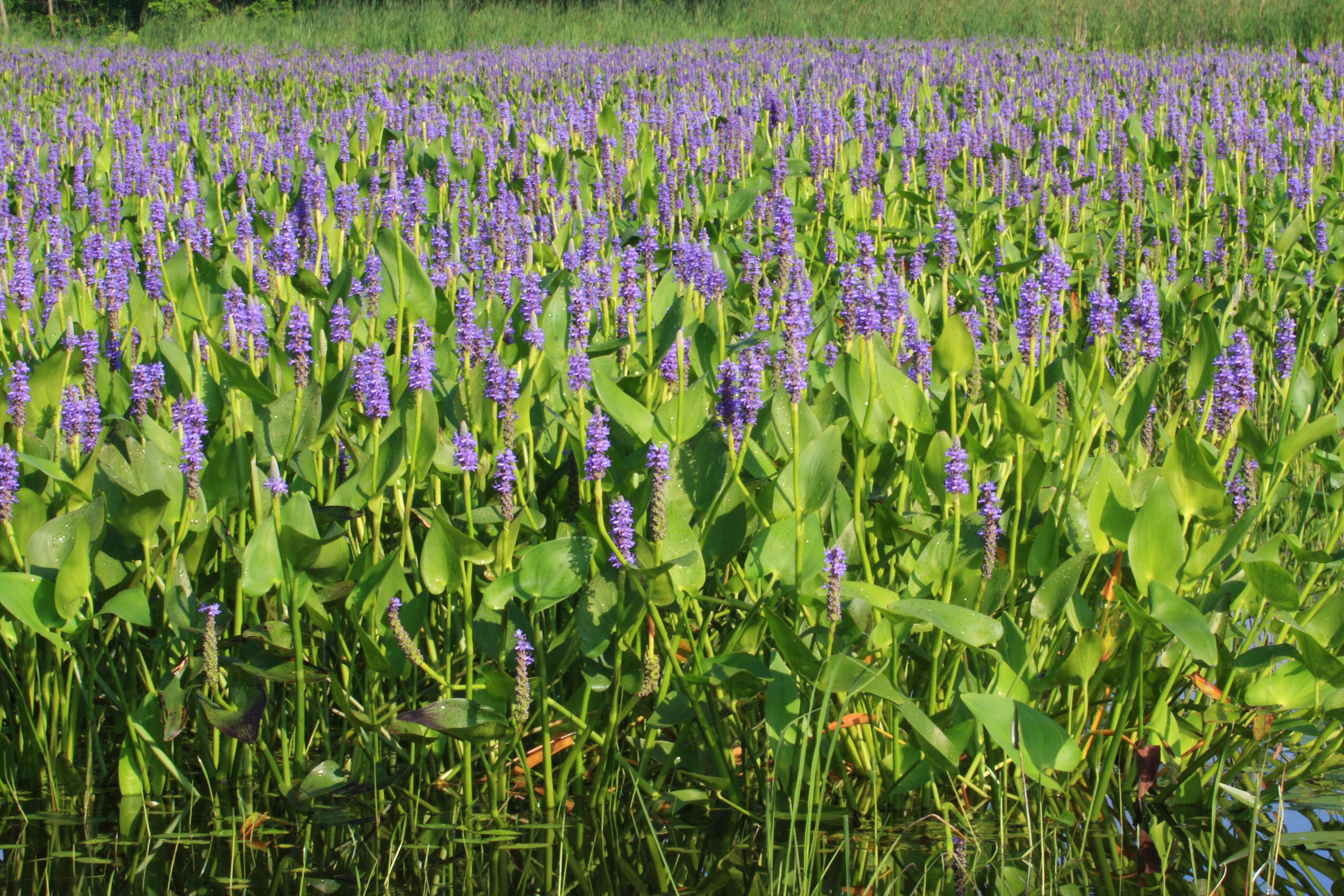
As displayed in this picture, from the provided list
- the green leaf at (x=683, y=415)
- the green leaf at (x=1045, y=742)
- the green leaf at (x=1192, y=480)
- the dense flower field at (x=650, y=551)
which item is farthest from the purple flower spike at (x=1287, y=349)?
the green leaf at (x=683, y=415)

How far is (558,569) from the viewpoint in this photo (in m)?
1.92

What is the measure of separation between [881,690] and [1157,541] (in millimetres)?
525

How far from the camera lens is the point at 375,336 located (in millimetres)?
2844

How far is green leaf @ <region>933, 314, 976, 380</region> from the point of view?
2.22m

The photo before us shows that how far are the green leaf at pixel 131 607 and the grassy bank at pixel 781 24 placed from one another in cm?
1298

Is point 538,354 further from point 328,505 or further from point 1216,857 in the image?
point 1216,857

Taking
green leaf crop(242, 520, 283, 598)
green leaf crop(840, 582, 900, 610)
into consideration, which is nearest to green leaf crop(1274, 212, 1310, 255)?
green leaf crop(840, 582, 900, 610)

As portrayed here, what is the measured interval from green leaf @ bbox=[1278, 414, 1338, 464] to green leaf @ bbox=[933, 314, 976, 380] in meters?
0.57

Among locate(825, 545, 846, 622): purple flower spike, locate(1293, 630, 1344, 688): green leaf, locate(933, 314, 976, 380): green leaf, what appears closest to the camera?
locate(825, 545, 846, 622): purple flower spike

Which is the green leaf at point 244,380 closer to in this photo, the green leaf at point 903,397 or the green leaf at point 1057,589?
the green leaf at point 903,397

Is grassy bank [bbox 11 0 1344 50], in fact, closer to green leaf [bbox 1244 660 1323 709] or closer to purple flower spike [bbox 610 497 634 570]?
green leaf [bbox 1244 660 1323 709]

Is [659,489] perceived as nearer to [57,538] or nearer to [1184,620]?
[1184,620]

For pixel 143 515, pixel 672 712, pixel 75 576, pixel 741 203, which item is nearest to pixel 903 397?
pixel 672 712

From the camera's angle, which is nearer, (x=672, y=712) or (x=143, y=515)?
(x=143, y=515)
